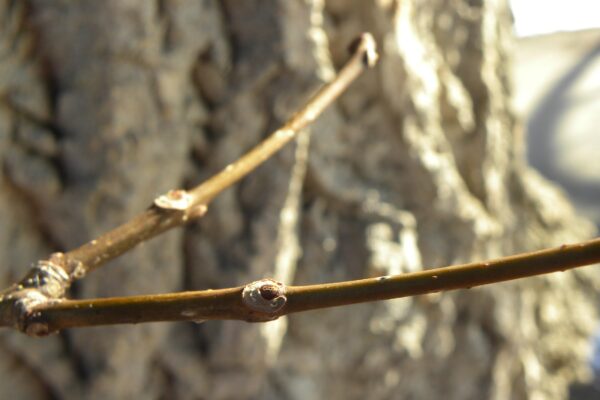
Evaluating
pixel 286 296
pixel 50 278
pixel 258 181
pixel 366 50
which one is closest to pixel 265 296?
pixel 286 296

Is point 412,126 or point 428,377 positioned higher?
point 412,126

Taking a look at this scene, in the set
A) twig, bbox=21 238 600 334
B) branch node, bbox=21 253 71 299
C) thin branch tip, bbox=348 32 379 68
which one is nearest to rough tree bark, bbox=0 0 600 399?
thin branch tip, bbox=348 32 379 68

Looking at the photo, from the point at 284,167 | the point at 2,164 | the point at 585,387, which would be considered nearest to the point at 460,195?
the point at 284,167

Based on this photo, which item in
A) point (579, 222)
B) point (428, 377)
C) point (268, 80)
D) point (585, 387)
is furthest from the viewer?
point (579, 222)

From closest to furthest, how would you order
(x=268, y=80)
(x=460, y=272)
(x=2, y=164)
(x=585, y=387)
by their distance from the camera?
(x=460, y=272) < (x=2, y=164) < (x=268, y=80) < (x=585, y=387)

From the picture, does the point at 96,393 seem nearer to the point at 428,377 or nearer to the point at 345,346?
the point at 345,346

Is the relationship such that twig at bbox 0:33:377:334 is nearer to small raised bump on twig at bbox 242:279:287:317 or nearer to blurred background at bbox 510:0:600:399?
small raised bump on twig at bbox 242:279:287:317

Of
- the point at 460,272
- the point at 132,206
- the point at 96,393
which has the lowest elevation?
the point at 460,272
